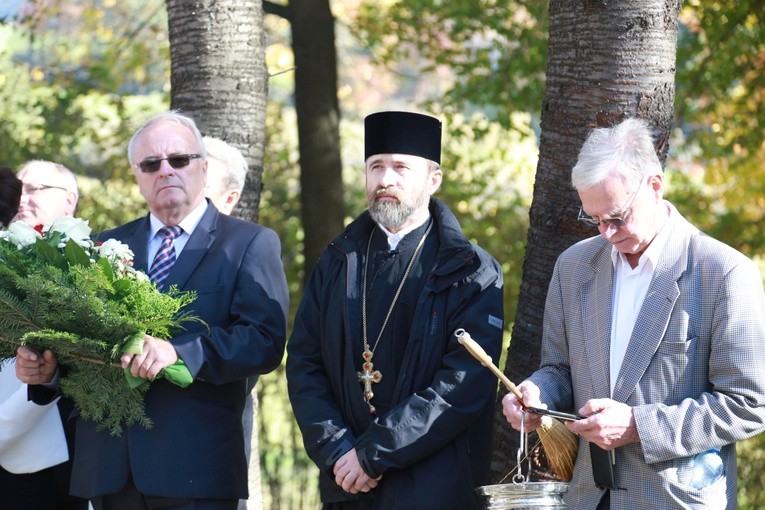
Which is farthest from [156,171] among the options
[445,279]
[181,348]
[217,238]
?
[445,279]

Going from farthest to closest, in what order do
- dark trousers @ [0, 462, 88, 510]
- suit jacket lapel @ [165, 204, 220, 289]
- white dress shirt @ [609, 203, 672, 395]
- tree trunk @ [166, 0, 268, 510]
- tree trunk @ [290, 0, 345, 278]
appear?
tree trunk @ [290, 0, 345, 278]
tree trunk @ [166, 0, 268, 510]
dark trousers @ [0, 462, 88, 510]
suit jacket lapel @ [165, 204, 220, 289]
white dress shirt @ [609, 203, 672, 395]

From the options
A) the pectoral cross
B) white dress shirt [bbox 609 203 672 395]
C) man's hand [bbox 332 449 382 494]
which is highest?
white dress shirt [bbox 609 203 672 395]

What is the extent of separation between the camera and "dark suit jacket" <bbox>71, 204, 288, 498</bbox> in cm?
502

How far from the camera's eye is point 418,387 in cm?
492

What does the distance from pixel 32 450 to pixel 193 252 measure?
1.28 meters

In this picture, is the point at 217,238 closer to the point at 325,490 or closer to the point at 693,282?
the point at 325,490

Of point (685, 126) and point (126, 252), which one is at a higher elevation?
point (685, 126)

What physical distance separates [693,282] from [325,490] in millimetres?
1788

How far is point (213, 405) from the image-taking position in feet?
17.1

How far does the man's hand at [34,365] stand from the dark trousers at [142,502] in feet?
1.93

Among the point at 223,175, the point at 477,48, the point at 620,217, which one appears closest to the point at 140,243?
the point at 223,175

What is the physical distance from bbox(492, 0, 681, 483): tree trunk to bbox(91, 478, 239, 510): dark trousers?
158cm

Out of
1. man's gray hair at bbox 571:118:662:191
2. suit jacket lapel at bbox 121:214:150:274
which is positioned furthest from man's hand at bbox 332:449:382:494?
man's gray hair at bbox 571:118:662:191

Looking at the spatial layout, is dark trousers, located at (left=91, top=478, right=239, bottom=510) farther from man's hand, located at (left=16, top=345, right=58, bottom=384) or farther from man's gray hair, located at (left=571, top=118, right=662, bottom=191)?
man's gray hair, located at (left=571, top=118, right=662, bottom=191)
